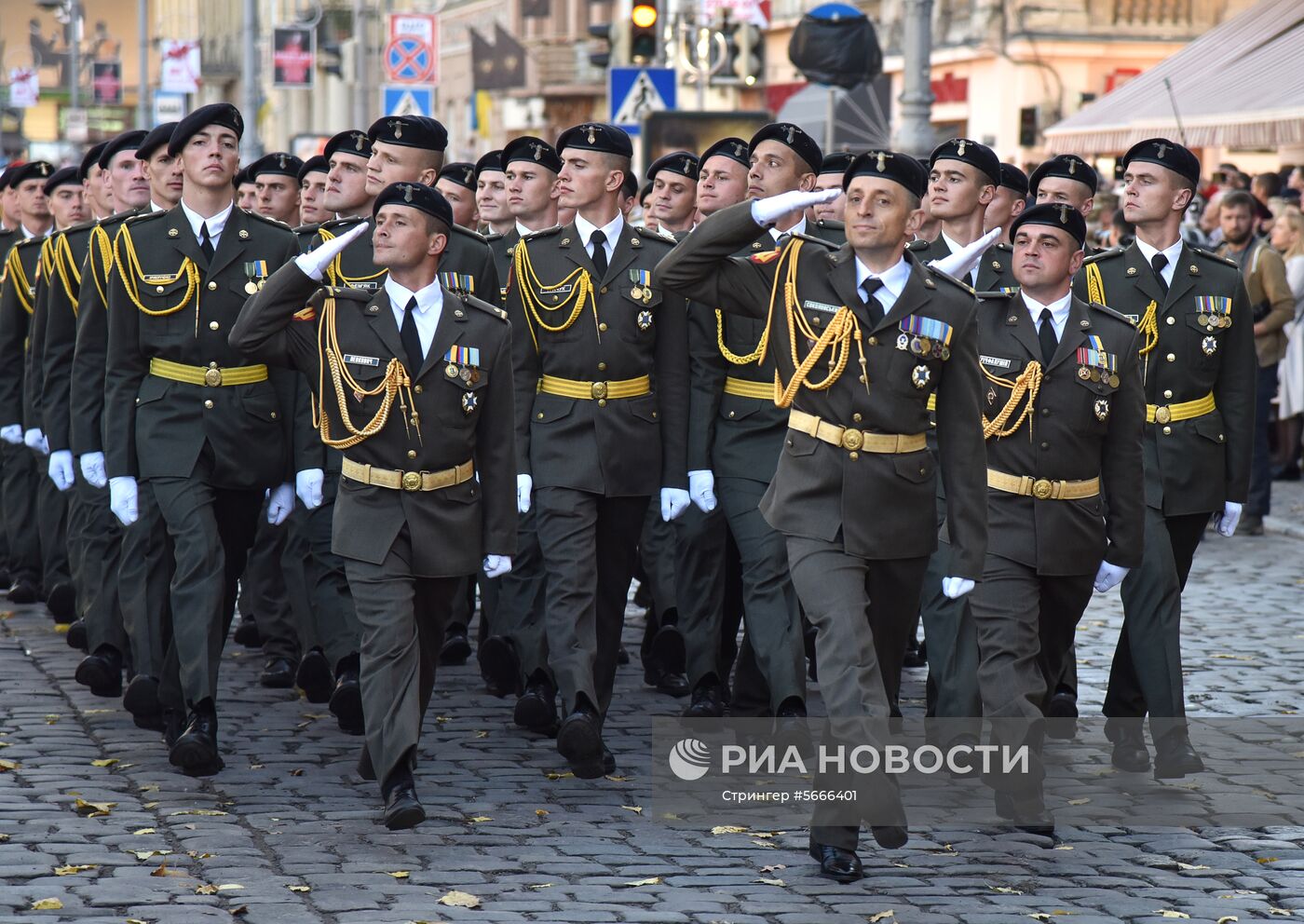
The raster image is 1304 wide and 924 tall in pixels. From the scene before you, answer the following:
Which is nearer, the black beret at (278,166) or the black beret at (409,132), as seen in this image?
the black beret at (409,132)

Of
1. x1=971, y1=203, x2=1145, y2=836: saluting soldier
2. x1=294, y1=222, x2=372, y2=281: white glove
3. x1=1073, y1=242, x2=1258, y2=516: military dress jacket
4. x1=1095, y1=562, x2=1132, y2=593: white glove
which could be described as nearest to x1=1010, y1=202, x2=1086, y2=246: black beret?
x1=971, y1=203, x2=1145, y2=836: saluting soldier

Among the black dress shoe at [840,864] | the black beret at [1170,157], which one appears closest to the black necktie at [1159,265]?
the black beret at [1170,157]

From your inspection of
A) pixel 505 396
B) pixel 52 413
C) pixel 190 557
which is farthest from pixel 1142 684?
pixel 52 413

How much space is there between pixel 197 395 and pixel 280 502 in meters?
0.57

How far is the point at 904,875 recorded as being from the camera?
21.9 feet

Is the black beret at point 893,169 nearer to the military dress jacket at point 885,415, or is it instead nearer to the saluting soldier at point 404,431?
the military dress jacket at point 885,415

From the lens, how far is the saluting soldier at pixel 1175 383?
26.9 ft

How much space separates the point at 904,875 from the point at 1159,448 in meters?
2.29

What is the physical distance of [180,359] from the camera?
8.19 metres

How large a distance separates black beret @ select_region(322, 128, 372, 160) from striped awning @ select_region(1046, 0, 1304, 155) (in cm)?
988

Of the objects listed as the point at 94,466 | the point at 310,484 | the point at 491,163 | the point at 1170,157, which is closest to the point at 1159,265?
the point at 1170,157

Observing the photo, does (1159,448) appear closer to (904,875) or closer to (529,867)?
(904,875)

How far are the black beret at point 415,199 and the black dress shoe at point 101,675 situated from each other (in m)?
2.83

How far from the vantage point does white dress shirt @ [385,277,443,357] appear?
7332 millimetres
